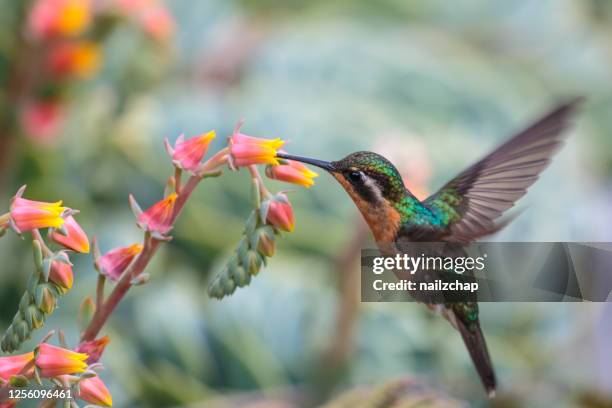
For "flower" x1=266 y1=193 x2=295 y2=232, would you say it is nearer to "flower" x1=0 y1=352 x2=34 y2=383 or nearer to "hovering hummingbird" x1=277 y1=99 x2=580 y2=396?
→ "hovering hummingbird" x1=277 y1=99 x2=580 y2=396

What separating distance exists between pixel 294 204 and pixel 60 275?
180 centimetres

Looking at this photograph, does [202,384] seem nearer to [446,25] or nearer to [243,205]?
[243,205]

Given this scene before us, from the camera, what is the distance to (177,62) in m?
3.27

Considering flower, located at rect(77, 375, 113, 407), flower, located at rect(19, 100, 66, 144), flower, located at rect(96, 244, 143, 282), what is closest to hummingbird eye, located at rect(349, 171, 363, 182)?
flower, located at rect(96, 244, 143, 282)

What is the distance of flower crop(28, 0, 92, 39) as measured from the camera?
207cm

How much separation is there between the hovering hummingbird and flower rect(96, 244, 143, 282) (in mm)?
191

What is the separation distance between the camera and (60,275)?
0.95 meters

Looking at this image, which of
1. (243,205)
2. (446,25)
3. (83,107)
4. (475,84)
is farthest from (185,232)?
(446,25)

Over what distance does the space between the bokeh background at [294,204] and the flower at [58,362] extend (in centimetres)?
87

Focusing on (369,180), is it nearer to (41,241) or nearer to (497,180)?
(497,180)

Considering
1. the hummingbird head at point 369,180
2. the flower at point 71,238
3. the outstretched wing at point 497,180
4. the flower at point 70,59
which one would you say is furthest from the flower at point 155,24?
the flower at point 71,238

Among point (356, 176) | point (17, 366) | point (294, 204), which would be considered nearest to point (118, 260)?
point (17, 366)

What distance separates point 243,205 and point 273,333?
436mm

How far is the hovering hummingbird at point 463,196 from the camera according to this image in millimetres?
1149
